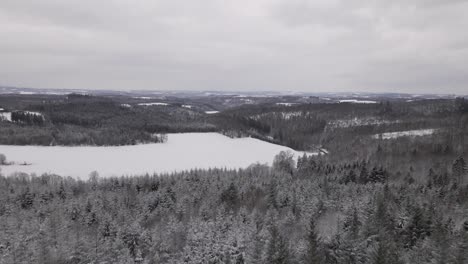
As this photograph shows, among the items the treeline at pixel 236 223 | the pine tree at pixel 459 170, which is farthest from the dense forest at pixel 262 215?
the pine tree at pixel 459 170

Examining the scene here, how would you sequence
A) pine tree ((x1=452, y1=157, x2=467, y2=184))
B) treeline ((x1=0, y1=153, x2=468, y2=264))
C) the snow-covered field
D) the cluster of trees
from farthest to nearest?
the cluster of trees
the snow-covered field
pine tree ((x1=452, y1=157, x2=467, y2=184))
treeline ((x1=0, y1=153, x2=468, y2=264))

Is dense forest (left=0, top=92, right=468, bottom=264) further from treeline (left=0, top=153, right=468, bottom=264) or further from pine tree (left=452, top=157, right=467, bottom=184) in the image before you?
pine tree (left=452, top=157, right=467, bottom=184)

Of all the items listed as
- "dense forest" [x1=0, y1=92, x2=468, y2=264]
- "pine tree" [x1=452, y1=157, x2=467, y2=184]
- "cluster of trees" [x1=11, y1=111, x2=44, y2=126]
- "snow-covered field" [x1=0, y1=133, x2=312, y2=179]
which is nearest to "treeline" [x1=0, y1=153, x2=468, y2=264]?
"dense forest" [x1=0, y1=92, x2=468, y2=264]

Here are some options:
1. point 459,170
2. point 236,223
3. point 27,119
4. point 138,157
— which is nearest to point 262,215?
point 236,223

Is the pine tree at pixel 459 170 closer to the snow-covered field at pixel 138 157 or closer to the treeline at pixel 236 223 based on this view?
the treeline at pixel 236 223

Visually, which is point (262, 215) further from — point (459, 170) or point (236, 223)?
point (459, 170)

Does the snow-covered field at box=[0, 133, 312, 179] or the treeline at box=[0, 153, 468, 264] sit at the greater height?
the treeline at box=[0, 153, 468, 264]

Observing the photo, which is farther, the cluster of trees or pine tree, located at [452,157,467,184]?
the cluster of trees
